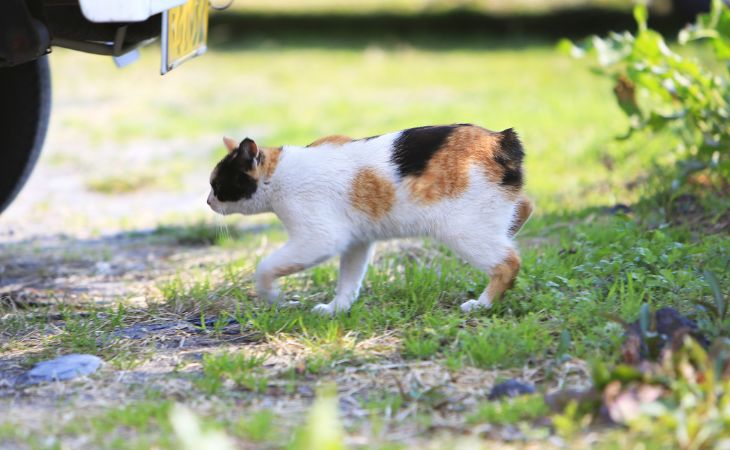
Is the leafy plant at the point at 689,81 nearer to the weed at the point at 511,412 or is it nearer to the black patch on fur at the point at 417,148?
the black patch on fur at the point at 417,148

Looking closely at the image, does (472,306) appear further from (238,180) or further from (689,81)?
(689,81)

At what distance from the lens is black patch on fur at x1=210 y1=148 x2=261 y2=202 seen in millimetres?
3287

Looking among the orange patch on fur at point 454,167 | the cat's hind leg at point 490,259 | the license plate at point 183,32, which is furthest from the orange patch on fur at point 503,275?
the license plate at point 183,32

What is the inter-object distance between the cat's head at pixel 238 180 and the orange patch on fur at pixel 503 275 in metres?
0.82

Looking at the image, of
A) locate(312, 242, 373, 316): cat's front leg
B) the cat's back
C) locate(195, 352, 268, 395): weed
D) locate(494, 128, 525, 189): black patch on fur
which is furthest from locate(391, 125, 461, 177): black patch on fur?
locate(195, 352, 268, 395): weed

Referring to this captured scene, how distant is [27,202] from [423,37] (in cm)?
665

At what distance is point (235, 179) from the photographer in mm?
3307

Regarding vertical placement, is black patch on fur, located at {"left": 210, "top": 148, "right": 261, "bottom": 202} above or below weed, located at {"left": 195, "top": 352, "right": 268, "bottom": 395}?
above

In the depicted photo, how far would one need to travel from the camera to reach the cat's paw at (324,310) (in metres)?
3.24

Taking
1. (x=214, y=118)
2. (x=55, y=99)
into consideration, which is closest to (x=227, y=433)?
(x=214, y=118)

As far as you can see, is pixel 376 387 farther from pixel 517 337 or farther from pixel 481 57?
pixel 481 57

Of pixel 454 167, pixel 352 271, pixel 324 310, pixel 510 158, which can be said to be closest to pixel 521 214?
pixel 510 158

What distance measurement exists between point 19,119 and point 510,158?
6.66 ft

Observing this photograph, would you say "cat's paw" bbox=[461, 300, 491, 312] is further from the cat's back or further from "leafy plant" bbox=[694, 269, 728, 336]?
"leafy plant" bbox=[694, 269, 728, 336]
